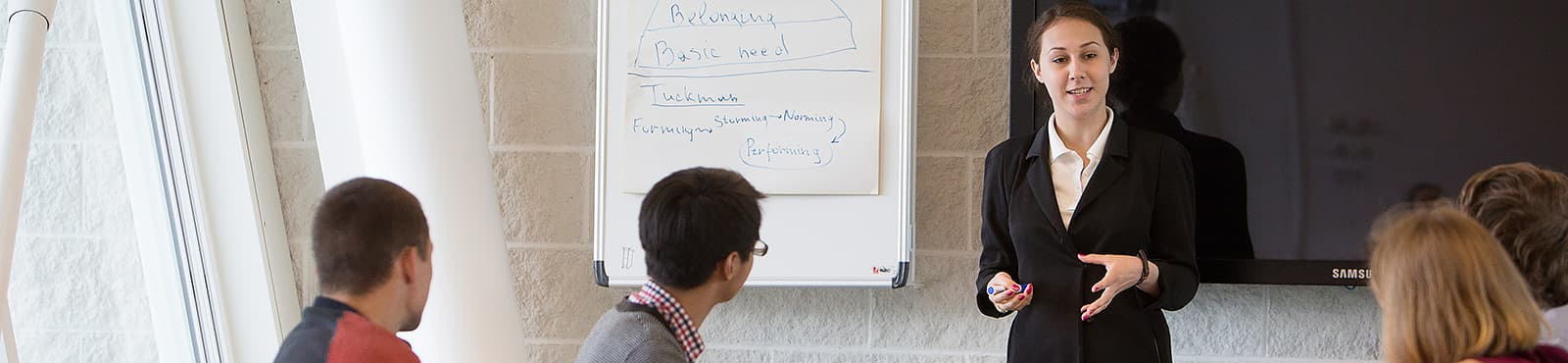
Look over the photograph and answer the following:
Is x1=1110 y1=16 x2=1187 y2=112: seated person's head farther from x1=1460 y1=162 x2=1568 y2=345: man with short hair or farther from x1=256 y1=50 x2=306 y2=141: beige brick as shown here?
x1=256 y1=50 x2=306 y2=141: beige brick

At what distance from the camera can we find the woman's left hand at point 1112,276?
2348mm

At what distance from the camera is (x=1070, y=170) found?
252 cm

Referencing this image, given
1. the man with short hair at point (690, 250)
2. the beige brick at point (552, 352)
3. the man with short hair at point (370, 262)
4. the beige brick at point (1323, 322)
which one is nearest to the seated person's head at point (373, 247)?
the man with short hair at point (370, 262)

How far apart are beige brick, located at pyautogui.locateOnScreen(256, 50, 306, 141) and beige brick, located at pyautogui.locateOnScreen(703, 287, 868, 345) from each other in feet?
3.46

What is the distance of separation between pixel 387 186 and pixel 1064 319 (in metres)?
1.20

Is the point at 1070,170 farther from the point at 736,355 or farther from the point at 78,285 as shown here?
the point at 78,285

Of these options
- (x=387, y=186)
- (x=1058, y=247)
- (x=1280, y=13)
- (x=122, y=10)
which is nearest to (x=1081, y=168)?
(x=1058, y=247)

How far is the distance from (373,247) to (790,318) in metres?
1.44

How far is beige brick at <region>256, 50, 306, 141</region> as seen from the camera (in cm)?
322

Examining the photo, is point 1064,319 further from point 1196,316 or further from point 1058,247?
point 1196,316

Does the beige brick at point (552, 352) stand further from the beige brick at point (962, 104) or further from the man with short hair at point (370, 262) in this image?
the man with short hair at point (370, 262)

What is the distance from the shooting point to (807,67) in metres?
2.91

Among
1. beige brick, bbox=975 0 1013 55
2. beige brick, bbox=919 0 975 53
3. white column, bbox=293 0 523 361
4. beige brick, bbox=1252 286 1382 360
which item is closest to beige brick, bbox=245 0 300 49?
white column, bbox=293 0 523 361

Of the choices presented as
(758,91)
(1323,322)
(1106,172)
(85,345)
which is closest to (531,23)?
(758,91)
